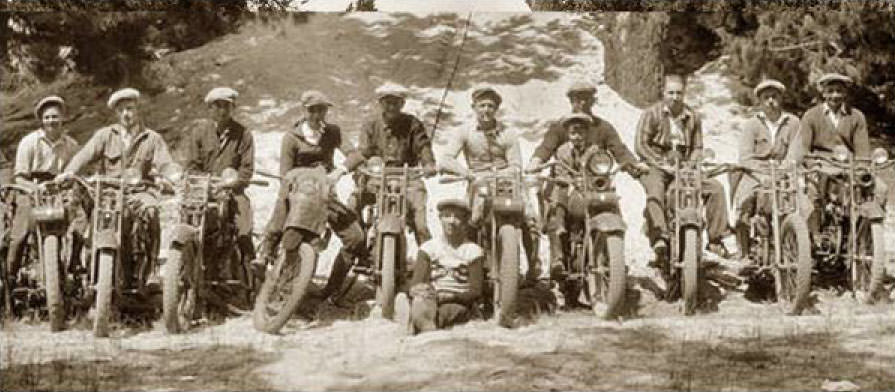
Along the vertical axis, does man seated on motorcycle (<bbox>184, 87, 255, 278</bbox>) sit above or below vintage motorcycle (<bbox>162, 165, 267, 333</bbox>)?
above

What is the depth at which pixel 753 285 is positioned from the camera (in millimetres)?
8141

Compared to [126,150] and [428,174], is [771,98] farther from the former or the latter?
[126,150]

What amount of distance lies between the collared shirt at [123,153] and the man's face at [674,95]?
11.0 feet

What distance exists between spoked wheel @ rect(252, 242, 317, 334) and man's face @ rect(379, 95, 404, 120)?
4.08ft

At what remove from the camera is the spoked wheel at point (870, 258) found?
7727 millimetres

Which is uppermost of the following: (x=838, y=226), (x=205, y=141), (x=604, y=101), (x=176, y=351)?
(x=604, y=101)

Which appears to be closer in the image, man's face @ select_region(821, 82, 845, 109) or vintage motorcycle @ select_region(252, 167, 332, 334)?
vintage motorcycle @ select_region(252, 167, 332, 334)

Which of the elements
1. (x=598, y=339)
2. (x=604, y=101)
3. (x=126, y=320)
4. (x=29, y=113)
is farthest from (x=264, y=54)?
(x=598, y=339)

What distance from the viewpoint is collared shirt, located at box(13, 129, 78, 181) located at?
786cm

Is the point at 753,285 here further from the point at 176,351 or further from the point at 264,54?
the point at 264,54

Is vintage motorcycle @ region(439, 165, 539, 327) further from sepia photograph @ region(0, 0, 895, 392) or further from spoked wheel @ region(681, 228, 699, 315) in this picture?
spoked wheel @ region(681, 228, 699, 315)

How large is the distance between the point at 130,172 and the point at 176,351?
1408 millimetres

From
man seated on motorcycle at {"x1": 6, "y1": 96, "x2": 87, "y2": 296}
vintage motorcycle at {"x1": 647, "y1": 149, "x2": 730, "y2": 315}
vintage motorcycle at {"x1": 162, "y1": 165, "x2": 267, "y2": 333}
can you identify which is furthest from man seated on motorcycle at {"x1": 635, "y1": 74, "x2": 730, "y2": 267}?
man seated on motorcycle at {"x1": 6, "y1": 96, "x2": 87, "y2": 296}

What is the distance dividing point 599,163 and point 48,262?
135 inches
